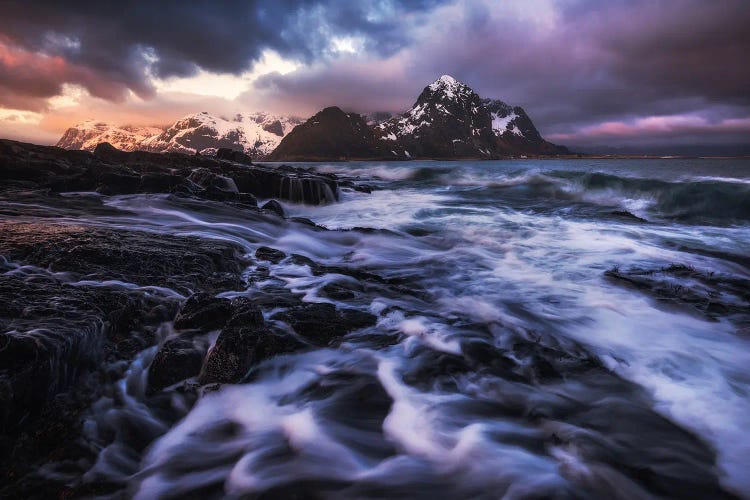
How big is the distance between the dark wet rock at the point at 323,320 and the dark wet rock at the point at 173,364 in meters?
1.00

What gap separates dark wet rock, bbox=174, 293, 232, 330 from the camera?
11.5ft

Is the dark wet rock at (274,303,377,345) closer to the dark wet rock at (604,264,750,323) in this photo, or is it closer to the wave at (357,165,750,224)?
the dark wet rock at (604,264,750,323)

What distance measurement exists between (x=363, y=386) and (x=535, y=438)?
4.40 ft

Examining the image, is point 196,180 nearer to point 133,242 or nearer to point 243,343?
point 133,242

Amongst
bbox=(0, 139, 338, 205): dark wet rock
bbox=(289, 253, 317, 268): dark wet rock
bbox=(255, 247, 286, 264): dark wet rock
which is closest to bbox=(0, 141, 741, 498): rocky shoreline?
bbox=(289, 253, 317, 268): dark wet rock

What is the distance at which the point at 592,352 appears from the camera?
13.0 feet

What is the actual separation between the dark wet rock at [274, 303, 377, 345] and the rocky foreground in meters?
0.01

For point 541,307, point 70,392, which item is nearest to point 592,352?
point 541,307

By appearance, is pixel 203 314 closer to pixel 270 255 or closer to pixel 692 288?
pixel 270 255

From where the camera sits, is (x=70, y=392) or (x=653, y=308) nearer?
(x=70, y=392)

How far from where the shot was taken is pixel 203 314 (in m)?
3.56

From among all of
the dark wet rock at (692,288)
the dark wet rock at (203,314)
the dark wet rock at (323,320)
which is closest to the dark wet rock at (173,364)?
the dark wet rock at (203,314)

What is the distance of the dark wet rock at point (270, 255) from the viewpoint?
6473 mm

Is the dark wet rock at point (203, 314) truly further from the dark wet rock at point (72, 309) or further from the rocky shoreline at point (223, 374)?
the dark wet rock at point (72, 309)
